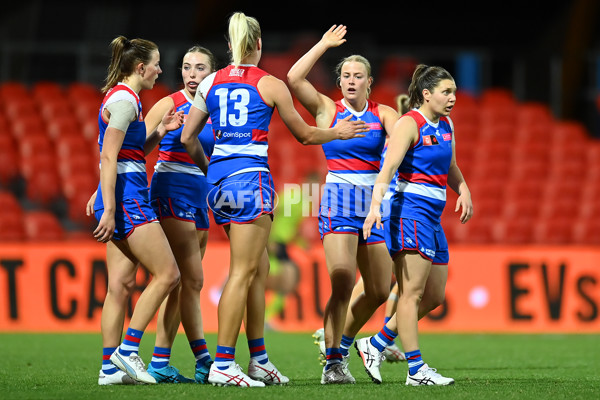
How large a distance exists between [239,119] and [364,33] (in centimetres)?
1605

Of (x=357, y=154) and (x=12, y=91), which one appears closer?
(x=357, y=154)

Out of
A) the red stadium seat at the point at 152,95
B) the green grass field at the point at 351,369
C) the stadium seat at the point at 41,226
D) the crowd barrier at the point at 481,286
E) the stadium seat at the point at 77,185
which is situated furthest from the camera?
the red stadium seat at the point at 152,95

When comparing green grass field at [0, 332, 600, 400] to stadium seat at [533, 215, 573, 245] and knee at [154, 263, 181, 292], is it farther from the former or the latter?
stadium seat at [533, 215, 573, 245]

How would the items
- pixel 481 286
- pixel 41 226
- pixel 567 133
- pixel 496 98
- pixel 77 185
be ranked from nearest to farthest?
pixel 481 286
pixel 41 226
pixel 77 185
pixel 567 133
pixel 496 98

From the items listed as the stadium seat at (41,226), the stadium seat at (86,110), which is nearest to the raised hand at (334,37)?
the stadium seat at (41,226)

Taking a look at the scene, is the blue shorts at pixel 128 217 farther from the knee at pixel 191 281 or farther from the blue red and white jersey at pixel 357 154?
the blue red and white jersey at pixel 357 154

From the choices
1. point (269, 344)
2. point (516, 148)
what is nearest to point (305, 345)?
point (269, 344)

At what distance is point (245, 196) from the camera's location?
5695 millimetres

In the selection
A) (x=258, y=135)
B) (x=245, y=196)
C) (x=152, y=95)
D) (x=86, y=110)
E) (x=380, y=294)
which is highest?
(x=152, y=95)

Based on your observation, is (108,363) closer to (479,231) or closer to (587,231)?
(479,231)

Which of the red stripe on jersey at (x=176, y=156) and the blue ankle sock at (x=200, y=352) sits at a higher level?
the red stripe on jersey at (x=176, y=156)

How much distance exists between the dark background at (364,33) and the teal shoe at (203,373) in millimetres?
10727

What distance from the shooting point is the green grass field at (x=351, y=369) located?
17.8 ft

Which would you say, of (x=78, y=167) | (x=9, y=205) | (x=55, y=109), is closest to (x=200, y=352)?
(x=9, y=205)
